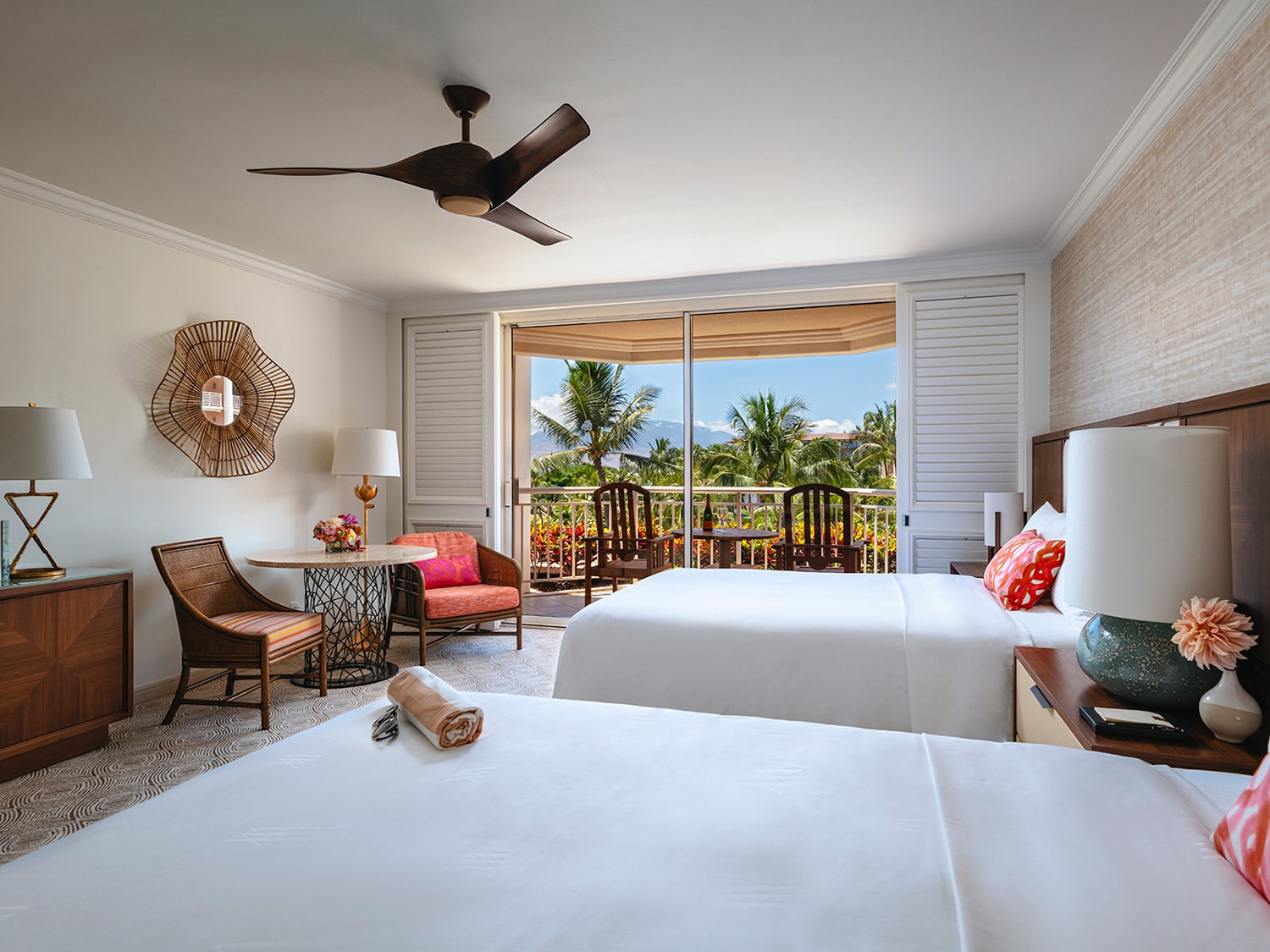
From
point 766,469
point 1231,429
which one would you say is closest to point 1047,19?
point 1231,429

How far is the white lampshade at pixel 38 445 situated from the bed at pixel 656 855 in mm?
2154

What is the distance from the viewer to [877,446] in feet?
31.4

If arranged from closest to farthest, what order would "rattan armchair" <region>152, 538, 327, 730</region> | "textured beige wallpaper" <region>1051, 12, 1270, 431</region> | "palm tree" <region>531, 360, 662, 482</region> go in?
"textured beige wallpaper" <region>1051, 12, 1270, 431</region> → "rattan armchair" <region>152, 538, 327, 730</region> → "palm tree" <region>531, 360, 662, 482</region>

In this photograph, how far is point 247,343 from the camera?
4418 mm

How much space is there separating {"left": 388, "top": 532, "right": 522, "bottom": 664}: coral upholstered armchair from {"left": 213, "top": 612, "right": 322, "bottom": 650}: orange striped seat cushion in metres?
0.71

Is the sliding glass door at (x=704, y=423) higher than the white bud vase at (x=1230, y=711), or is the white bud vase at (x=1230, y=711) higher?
the sliding glass door at (x=704, y=423)

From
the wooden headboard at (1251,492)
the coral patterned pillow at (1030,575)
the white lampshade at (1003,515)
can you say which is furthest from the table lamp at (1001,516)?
the wooden headboard at (1251,492)

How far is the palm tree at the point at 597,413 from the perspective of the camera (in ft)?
33.6

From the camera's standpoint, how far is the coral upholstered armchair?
4500 millimetres

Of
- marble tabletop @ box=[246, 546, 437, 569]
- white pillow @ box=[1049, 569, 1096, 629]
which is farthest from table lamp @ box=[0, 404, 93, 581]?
white pillow @ box=[1049, 569, 1096, 629]

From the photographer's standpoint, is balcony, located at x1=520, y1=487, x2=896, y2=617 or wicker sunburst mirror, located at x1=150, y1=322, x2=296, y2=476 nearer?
wicker sunburst mirror, located at x1=150, y1=322, x2=296, y2=476

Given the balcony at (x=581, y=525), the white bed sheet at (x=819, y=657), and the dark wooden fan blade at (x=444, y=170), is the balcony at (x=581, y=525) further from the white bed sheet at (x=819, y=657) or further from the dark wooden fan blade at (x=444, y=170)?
the dark wooden fan blade at (x=444, y=170)

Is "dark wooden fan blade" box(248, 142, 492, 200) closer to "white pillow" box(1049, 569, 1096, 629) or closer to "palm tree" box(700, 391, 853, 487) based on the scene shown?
"white pillow" box(1049, 569, 1096, 629)

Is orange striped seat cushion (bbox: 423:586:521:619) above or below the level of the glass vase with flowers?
below
